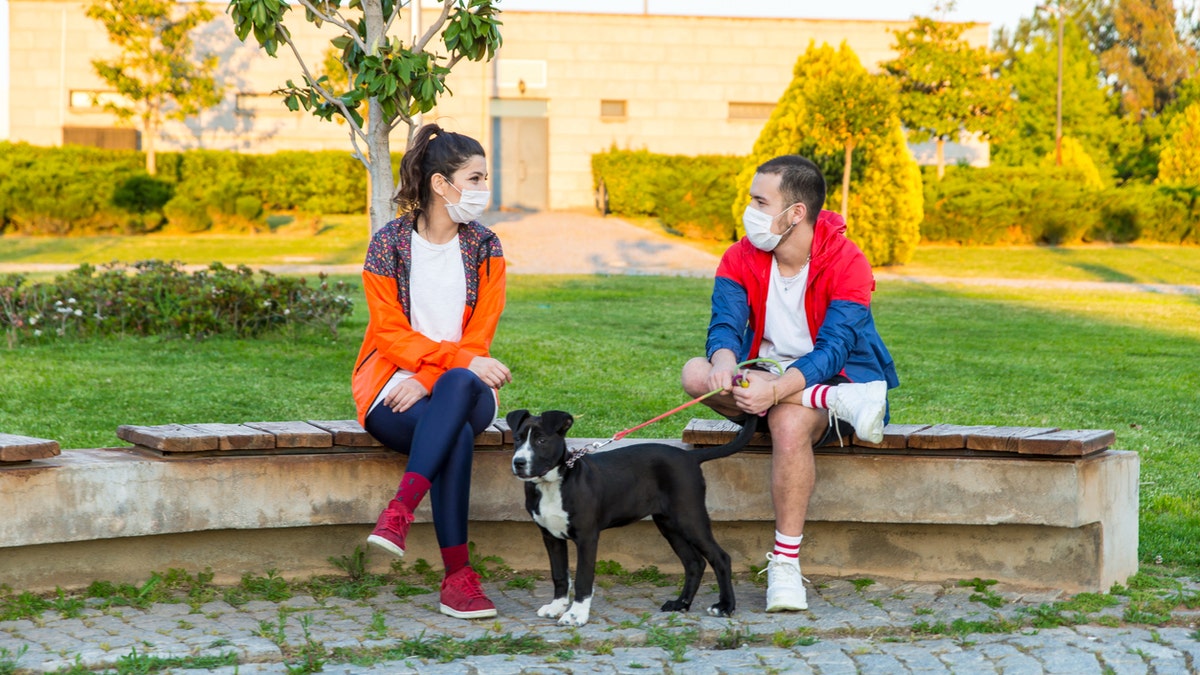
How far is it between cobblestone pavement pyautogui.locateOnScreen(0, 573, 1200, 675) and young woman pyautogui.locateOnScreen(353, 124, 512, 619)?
1.08 feet

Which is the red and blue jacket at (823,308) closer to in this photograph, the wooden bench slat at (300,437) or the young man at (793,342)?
the young man at (793,342)

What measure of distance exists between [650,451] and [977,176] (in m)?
25.8

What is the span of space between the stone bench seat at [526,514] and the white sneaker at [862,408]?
0.20 metres

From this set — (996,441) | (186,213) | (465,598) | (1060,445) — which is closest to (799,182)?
(996,441)

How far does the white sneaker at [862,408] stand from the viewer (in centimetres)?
395

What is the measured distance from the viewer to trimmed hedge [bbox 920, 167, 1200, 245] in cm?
2652

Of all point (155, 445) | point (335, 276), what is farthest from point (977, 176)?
point (155, 445)

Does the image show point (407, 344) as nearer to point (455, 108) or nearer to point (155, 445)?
point (155, 445)

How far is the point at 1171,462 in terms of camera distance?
6.29m

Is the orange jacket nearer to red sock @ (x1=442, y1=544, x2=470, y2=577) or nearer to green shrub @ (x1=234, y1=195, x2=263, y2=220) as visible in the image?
red sock @ (x1=442, y1=544, x2=470, y2=577)

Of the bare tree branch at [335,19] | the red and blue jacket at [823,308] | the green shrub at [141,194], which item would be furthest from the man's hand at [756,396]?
the green shrub at [141,194]

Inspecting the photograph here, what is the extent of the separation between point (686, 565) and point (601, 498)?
16.3 inches

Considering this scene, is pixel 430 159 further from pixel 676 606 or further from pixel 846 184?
pixel 846 184

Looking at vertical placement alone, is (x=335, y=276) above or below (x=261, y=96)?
below
